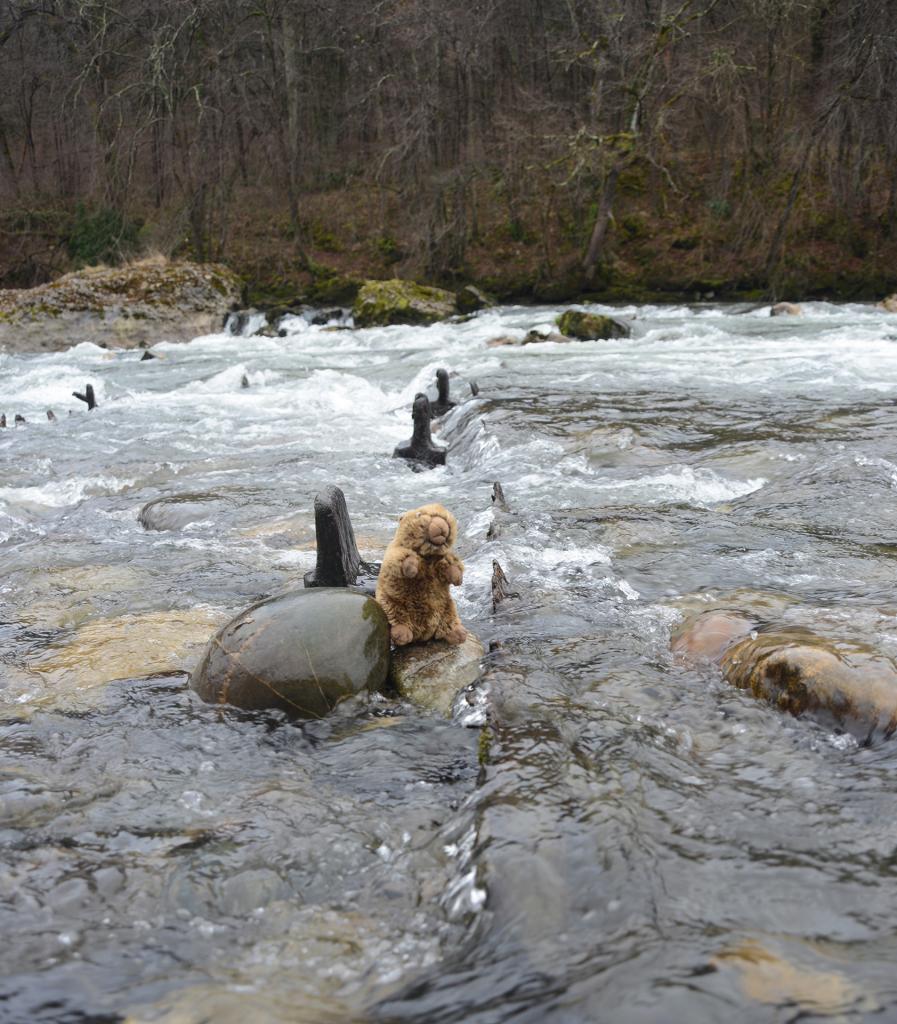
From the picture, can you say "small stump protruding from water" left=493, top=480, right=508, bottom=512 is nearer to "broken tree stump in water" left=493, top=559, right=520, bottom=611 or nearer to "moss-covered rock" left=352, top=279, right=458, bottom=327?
"broken tree stump in water" left=493, top=559, right=520, bottom=611

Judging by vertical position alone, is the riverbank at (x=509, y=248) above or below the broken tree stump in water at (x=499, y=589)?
above

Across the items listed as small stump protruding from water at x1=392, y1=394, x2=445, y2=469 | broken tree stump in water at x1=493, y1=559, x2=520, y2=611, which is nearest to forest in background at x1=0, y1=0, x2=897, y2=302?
small stump protruding from water at x1=392, y1=394, x2=445, y2=469

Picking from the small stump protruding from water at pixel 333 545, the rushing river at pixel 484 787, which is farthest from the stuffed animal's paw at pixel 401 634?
the small stump protruding from water at pixel 333 545

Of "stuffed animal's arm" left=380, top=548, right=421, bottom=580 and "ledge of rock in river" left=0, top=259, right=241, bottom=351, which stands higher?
"ledge of rock in river" left=0, top=259, right=241, bottom=351

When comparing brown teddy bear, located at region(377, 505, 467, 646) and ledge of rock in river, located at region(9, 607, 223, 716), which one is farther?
ledge of rock in river, located at region(9, 607, 223, 716)

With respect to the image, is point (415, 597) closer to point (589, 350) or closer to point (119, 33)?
point (589, 350)

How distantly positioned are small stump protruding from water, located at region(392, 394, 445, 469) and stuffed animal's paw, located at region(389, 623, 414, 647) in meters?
5.51

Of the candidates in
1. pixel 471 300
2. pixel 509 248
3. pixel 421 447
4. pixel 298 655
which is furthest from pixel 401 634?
pixel 509 248

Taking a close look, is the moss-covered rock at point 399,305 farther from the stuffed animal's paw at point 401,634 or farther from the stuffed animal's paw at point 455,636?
the stuffed animal's paw at point 401,634

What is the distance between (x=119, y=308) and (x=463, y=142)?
14.6 meters

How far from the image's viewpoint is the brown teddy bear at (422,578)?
14.8 ft

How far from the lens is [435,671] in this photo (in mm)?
4613

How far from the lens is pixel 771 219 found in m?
27.9

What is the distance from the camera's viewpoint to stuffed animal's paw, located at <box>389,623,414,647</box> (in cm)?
468
